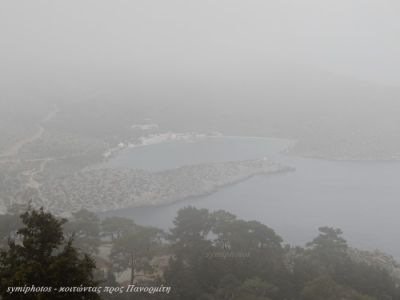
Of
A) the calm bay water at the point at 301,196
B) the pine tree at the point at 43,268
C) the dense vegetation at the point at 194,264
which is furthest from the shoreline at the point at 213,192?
the pine tree at the point at 43,268

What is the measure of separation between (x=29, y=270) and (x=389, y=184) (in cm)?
9374

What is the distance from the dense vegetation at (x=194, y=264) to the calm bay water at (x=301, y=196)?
22339mm

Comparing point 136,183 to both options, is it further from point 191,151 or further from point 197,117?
point 197,117

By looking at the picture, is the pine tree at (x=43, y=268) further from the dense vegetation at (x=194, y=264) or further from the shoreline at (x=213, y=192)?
the shoreline at (x=213, y=192)

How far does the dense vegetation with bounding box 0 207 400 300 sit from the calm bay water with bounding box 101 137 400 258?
22339mm

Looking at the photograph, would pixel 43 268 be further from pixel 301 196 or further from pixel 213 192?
pixel 301 196

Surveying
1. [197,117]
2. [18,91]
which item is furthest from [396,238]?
[18,91]

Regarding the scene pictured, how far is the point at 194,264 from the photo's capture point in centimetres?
3362

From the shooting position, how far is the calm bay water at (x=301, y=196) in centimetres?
7000

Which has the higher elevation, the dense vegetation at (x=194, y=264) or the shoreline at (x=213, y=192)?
the shoreline at (x=213, y=192)

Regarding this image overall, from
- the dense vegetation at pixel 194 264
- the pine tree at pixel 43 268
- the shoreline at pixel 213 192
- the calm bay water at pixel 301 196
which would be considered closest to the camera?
the pine tree at pixel 43 268

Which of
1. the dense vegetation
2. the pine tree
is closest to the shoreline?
the dense vegetation

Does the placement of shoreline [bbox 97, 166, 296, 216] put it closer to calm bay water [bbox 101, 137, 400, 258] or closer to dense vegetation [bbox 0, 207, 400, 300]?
calm bay water [bbox 101, 137, 400, 258]

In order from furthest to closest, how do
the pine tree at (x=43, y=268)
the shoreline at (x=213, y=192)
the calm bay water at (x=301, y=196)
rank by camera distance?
the shoreline at (x=213, y=192), the calm bay water at (x=301, y=196), the pine tree at (x=43, y=268)
